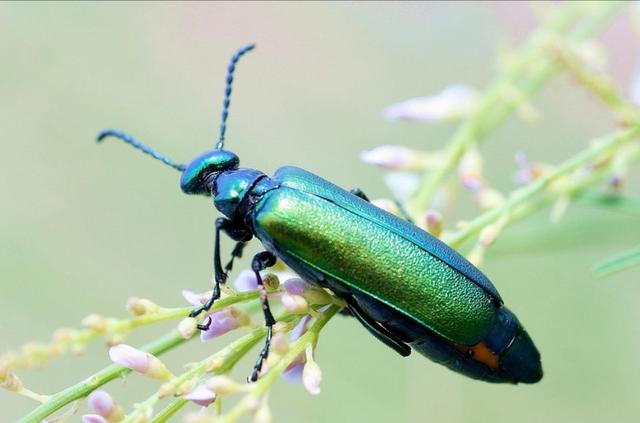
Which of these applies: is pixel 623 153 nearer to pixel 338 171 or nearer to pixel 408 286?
pixel 408 286

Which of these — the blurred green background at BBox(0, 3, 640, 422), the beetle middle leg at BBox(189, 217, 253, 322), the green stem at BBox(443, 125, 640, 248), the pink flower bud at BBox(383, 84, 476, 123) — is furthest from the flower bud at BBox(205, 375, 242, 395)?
the blurred green background at BBox(0, 3, 640, 422)

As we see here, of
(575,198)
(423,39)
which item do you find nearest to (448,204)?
(575,198)

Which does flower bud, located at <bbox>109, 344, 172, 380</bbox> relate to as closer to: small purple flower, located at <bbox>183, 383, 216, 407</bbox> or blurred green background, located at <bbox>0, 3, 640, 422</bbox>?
small purple flower, located at <bbox>183, 383, 216, 407</bbox>

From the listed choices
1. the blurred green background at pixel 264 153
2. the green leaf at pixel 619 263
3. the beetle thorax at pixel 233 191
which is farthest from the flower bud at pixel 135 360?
the blurred green background at pixel 264 153

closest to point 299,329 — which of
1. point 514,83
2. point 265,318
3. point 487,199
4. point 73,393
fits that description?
point 265,318

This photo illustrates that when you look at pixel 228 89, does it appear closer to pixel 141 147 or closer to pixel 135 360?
pixel 141 147

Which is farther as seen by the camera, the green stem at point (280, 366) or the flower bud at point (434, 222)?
the flower bud at point (434, 222)

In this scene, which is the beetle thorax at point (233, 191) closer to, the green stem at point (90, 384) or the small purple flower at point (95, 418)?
the green stem at point (90, 384)
